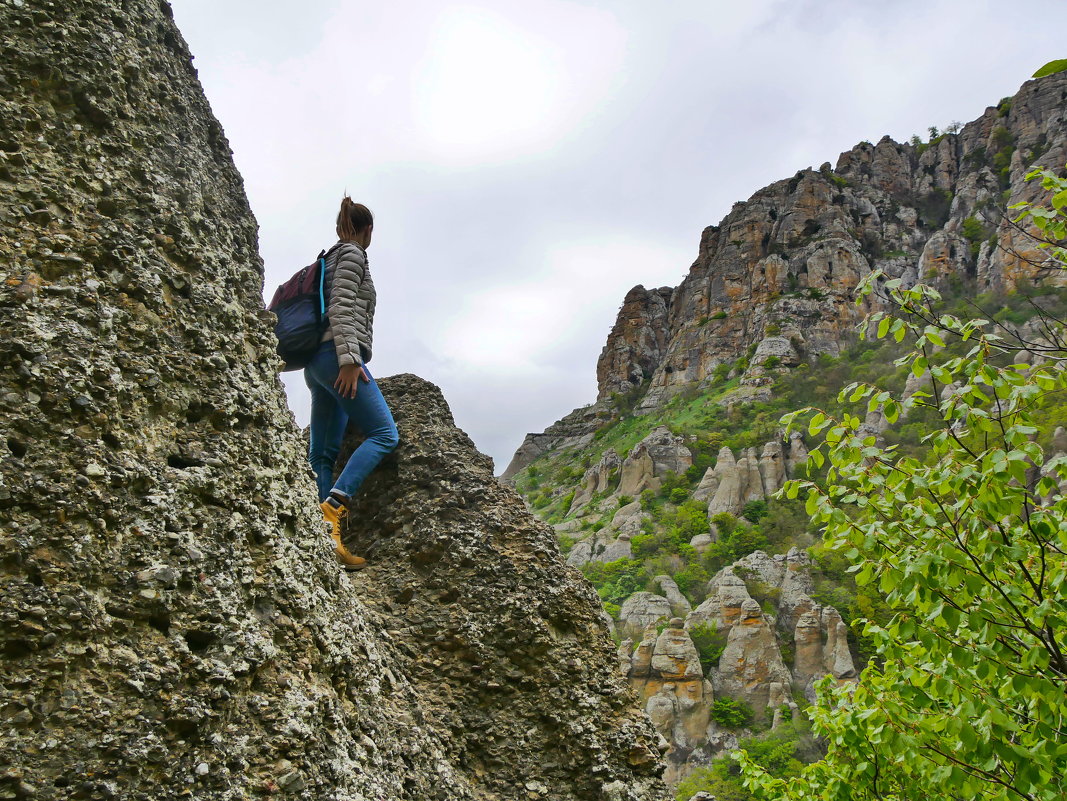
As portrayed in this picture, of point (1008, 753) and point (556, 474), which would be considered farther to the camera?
point (556, 474)

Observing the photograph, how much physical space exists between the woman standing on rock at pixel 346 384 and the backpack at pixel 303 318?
5 centimetres

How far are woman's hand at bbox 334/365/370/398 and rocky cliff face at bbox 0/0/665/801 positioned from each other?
81cm

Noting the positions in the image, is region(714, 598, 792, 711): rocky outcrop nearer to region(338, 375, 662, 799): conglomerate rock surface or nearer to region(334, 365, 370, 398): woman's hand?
region(338, 375, 662, 799): conglomerate rock surface

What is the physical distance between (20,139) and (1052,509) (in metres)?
5.81

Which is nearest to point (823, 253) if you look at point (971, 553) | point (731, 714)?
point (731, 714)

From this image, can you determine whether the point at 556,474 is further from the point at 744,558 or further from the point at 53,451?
the point at 53,451

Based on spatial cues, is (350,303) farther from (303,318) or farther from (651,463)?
(651,463)

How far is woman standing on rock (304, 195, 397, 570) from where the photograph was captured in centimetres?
398

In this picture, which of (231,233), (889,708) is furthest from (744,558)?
(231,233)

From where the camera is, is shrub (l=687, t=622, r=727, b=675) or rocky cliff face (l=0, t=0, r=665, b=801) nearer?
rocky cliff face (l=0, t=0, r=665, b=801)

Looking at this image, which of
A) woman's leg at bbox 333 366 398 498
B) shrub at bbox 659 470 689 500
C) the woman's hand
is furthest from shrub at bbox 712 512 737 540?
the woman's hand

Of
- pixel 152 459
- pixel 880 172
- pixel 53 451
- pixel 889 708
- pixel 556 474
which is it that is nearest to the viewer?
pixel 53 451

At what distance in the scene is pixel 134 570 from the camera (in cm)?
203

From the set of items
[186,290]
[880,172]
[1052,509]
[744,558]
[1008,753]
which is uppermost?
[880,172]
